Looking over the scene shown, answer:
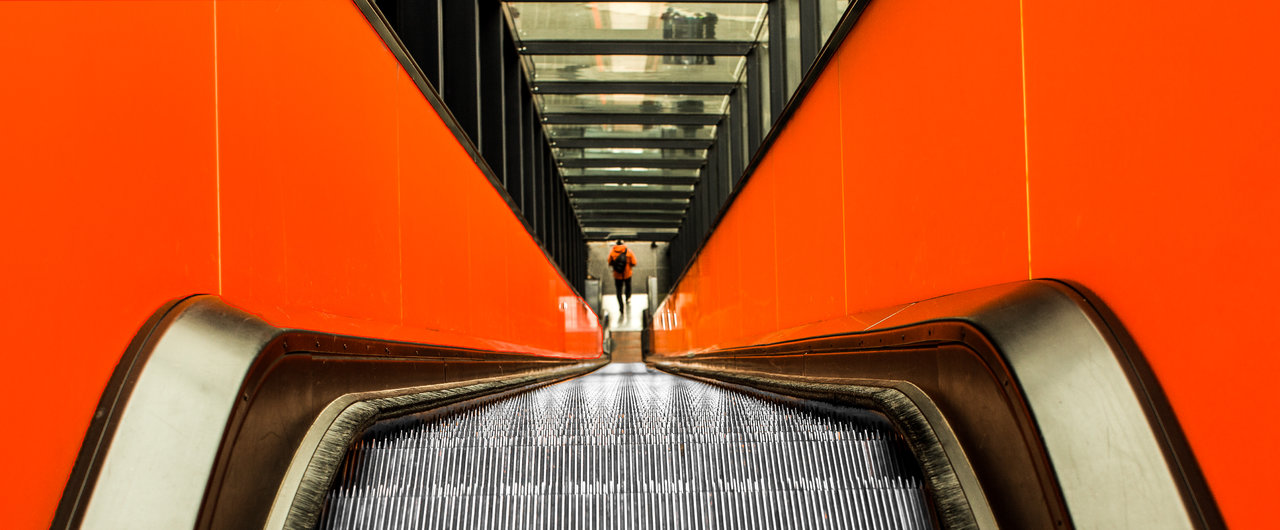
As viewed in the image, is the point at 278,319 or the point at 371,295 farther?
the point at 371,295

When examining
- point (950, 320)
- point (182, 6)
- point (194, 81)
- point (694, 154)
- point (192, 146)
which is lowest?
point (950, 320)

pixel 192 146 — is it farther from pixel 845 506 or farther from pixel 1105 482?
pixel 1105 482

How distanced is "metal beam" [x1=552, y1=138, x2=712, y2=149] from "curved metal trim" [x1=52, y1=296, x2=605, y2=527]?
48.7ft

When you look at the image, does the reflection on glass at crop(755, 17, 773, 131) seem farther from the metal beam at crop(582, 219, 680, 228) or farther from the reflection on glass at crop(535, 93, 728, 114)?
the metal beam at crop(582, 219, 680, 228)

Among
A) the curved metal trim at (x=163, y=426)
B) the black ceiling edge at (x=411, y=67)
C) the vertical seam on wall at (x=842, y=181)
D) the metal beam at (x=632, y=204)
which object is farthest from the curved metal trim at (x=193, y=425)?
the metal beam at (x=632, y=204)

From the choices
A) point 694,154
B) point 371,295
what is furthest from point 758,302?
point 694,154

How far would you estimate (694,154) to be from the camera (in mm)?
18156

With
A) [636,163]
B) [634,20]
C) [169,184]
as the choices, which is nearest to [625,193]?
[636,163]

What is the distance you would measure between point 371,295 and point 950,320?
7.57 feet

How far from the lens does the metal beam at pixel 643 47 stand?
37.1ft

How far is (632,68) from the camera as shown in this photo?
12.8 meters

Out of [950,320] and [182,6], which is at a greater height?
[182,6]

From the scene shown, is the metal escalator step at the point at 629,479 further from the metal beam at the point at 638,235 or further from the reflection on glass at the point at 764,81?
the metal beam at the point at 638,235

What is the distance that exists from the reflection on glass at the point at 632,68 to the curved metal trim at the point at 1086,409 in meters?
11.0
